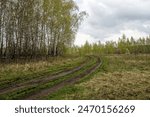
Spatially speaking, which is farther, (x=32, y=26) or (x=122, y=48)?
(x=122, y=48)

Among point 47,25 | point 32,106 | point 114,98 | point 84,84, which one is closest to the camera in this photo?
point 32,106

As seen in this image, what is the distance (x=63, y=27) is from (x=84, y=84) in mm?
39157

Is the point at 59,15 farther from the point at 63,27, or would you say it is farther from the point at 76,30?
the point at 76,30

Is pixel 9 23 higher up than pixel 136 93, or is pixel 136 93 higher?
pixel 9 23

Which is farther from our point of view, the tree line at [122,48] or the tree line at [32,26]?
the tree line at [122,48]

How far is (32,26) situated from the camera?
40.2 m

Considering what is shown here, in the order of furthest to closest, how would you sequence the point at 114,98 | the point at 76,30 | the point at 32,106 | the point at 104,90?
1. the point at 76,30
2. the point at 104,90
3. the point at 114,98
4. the point at 32,106

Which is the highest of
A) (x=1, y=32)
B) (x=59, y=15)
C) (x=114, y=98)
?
(x=59, y=15)

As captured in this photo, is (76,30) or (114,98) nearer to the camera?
(114,98)

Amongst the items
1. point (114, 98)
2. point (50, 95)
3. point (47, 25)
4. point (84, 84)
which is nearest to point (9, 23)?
point (47, 25)

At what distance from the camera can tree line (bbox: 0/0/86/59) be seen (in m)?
34.7

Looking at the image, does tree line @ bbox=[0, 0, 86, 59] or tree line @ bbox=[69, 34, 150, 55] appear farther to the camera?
tree line @ bbox=[69, 34, 150, 55]

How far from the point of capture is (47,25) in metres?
47.0

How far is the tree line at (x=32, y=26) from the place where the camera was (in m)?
34.7
